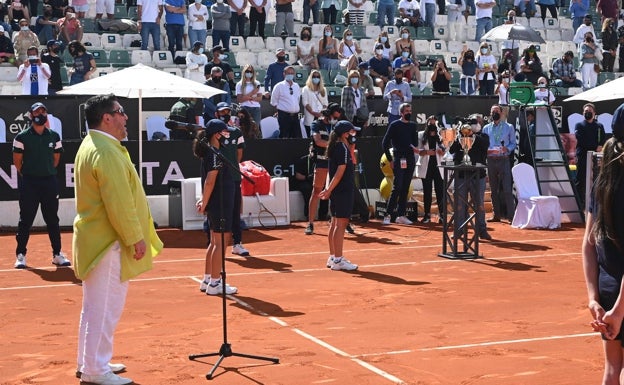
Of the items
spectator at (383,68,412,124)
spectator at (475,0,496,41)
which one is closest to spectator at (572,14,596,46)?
spectator at (475,0,496,41)

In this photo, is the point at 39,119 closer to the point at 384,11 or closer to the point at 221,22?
the point at 221,22

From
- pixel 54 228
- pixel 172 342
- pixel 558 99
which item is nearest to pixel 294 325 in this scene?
pixel 172 342

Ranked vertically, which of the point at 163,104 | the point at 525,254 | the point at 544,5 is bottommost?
the point at 525,254

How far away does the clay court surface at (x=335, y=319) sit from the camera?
345 inches

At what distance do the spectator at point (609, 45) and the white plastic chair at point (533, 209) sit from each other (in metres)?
13.7

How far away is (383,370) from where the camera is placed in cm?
874

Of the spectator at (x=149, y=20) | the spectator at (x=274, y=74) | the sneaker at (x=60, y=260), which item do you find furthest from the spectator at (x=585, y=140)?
the sneaker at (x=60, y=260)

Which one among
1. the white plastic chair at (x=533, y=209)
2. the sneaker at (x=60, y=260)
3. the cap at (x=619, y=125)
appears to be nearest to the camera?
the cap at (x=619, y=125)

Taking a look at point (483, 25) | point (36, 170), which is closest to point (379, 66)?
point (483, 25)

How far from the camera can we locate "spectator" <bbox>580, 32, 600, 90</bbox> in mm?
30531

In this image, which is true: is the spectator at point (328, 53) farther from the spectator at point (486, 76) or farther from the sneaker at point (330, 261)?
the sneaker at point (330, 261)

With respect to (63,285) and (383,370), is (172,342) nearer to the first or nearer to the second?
(383,370)

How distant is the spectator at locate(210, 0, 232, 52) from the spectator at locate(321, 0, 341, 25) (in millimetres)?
3934

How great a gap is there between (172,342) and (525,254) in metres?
7.92
